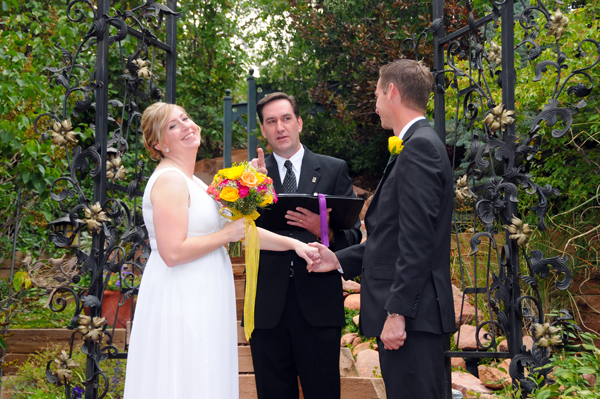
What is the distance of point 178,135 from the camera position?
Answer: 2.65m

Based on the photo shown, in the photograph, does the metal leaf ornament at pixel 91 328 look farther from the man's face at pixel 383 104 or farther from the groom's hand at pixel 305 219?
the man's face at pixel 383 104

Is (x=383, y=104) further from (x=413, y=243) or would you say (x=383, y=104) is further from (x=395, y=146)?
(x=413, y=243)

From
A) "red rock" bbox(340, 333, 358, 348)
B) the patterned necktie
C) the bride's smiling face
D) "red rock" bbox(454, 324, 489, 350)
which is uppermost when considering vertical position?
the bride's smiling face

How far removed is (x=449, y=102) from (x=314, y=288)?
394 cm

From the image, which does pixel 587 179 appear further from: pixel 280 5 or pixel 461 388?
pixel 280 5

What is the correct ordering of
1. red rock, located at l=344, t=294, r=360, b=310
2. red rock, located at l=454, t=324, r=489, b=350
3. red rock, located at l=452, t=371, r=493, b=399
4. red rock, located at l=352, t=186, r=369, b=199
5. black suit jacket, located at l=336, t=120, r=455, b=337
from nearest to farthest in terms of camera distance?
black suit jacket, located at l=336, t=120, r=455, b=337 < red rock, located at l=452, t=371, r=493, b=399 < red rock, located at l=454, t=324, r=489, b=350 < red rock, located at l=344, t=294, r=360, b=310 < red rock, located at l=352, t=186, r=369, b=199

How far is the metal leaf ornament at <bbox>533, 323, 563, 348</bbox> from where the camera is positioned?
9.23ft

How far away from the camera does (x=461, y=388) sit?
155 inches

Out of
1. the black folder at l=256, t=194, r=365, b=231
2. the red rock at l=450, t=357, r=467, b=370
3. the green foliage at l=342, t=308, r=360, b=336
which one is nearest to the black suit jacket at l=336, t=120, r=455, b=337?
the black folder at l=256, t=194, r=365, b=231

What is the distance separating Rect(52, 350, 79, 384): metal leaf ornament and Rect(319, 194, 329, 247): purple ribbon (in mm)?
1703

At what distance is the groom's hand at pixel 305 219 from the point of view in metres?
3.00

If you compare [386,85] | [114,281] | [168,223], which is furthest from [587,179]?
[114,281]

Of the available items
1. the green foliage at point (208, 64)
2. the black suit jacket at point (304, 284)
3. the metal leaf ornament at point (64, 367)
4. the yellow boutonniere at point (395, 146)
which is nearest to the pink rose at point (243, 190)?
the black suit jacket at point (304, 284)

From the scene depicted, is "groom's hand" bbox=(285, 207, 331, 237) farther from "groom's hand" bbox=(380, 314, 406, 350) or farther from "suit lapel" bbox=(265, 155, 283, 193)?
"groom's hand" bbox=(380, 314, 406, 350)
